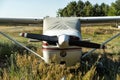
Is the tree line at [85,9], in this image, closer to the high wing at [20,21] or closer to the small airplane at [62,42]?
the high wing at [20,21]

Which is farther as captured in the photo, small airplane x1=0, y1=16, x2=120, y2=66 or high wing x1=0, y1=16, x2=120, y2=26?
high wing x1=0, y1=16, x2=120, y2=26

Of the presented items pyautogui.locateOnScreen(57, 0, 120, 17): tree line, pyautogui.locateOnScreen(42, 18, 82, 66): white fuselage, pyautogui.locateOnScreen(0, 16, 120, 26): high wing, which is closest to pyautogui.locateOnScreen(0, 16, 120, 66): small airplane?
pyautogui.locateOnScreen(42, 18, 82, 66): white fuselage

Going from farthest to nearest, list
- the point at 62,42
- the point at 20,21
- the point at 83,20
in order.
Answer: the point at 20,21
the point at 83,20
the point at 62,42

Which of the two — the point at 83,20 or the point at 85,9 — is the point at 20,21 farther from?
the point at 85,9

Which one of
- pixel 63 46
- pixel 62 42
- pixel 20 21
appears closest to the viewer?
pixel 62 42

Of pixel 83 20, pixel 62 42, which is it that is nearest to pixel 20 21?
pixel 83 20

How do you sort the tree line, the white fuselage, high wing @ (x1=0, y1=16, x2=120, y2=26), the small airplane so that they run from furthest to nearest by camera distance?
the tree line < high wing @ (x1=0, y1=16, x2=120, y2=26) < the small airplane < the white fuselage

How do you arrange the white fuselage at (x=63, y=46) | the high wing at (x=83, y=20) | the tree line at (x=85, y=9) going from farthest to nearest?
1. the tree line at (x=85, y=9)
2. the high wing at (x=83, y=20)
3. the white fuselage at (x=63, y=46)

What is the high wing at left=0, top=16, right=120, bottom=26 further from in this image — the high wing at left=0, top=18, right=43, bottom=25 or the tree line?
the tree line

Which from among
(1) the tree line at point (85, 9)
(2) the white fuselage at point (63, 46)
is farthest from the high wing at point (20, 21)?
(1) the tree line at point (85, 9)

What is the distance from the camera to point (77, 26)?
828 centimetres

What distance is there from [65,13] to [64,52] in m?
76.6

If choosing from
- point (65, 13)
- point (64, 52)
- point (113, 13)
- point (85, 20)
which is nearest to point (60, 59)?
point (64, 52)

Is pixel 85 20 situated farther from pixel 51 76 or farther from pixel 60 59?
pixel 51 76
